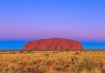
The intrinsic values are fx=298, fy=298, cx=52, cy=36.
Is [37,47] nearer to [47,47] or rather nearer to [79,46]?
[47,47]

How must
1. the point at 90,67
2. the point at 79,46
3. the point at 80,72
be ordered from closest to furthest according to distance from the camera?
1. the point at 80,72
2. the point at 90,67
3. the point at 79,46

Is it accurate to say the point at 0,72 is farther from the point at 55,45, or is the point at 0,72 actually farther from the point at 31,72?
the point at 55,45

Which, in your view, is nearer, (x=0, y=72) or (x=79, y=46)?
(x=0, y=72)

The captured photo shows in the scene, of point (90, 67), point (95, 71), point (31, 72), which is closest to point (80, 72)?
point (95, 71)

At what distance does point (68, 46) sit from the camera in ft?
649

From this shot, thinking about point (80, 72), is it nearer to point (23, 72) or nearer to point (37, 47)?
point (23, 72)

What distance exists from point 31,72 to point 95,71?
5447mm

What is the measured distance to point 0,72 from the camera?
68.4 feet

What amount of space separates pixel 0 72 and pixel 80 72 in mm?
5571

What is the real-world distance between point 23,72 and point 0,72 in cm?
239

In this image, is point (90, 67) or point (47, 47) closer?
point (90, 67)

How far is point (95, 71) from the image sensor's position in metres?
20.4

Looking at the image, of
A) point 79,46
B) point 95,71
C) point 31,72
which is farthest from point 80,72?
point 79,46

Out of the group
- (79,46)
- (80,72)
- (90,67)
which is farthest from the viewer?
(79,46)
